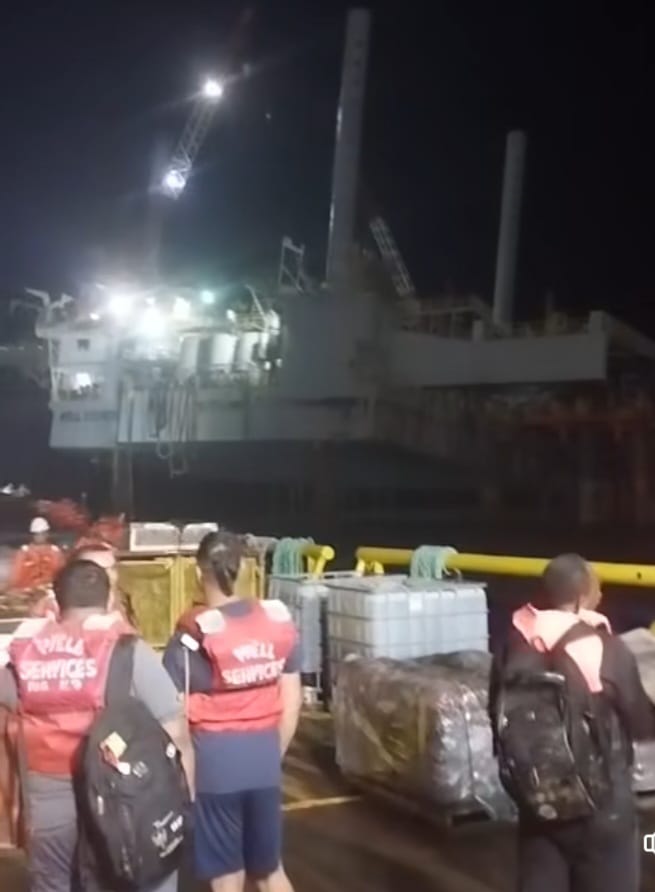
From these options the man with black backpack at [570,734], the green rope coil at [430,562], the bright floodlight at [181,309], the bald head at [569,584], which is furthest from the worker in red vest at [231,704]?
the bright floodlight at [181,309]

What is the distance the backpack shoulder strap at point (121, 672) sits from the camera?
9.17 feet

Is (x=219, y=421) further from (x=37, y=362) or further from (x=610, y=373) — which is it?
(x=610, y=373)

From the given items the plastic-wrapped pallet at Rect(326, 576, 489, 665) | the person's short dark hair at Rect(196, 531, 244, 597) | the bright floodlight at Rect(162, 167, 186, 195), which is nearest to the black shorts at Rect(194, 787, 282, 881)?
the person's short dark hair at Rect(196, 531, 244, 597)

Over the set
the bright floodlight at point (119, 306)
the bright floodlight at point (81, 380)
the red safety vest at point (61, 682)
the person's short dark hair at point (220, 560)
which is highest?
the bright floodlight at point (119, 306)

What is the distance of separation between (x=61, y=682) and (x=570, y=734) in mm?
1210

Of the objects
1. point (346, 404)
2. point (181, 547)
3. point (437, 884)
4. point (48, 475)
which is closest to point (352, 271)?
point (346, 404)

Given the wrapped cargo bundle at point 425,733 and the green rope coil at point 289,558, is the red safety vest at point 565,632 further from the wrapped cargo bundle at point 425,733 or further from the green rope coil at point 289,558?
the green rope coil at point 289,558

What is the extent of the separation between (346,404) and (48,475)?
16.5m

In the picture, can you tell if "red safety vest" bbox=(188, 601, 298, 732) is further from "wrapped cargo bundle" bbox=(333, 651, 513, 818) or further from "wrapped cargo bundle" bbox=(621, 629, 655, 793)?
"wrapped cargo bundle" bbox=(621, 629, 655, 793)

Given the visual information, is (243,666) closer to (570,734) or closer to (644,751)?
(570,734)

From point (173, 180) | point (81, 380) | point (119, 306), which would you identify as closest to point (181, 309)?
point (119, 306)

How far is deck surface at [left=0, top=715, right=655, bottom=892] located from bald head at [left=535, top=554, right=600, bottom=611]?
1720mm

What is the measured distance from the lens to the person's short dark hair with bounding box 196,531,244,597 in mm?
3322

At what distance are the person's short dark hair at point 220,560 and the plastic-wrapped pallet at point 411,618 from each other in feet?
9.78
